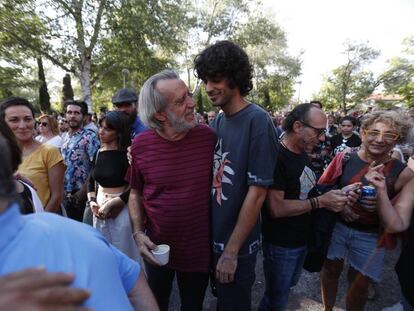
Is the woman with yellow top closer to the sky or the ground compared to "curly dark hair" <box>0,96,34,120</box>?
closer to the ground

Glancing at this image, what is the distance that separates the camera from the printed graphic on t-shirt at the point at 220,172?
1.72 m

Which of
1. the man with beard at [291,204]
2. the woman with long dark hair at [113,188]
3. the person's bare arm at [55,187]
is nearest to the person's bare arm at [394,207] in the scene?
the man with beard at [291,204]

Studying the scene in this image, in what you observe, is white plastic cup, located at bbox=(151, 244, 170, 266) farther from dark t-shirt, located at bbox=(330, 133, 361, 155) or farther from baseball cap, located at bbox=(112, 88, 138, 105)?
dark t-shirt, located at bbox=(330, 133, 361, 155)

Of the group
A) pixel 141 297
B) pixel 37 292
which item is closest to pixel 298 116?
pixel 141 297

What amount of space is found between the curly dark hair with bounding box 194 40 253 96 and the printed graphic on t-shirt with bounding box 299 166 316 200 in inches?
33.0

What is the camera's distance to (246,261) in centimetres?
179

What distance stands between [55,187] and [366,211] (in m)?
2.67

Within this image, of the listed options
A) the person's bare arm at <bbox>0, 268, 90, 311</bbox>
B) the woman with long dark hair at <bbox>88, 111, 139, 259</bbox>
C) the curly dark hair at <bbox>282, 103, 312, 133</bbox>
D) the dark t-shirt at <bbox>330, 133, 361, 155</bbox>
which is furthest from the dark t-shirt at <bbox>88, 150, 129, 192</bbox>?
the dark t-shirt at <bbox>330, 133, 361, 155</bbox>

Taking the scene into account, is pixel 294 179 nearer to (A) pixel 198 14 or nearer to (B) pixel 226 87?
(B) pixel 226 87

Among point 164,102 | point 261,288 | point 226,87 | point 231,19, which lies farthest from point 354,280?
point 231,19

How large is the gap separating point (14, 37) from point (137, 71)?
7.07 metres

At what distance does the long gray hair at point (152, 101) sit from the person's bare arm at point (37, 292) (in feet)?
4.36

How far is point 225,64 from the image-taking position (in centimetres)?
168

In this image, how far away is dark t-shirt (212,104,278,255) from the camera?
160 centimetres
